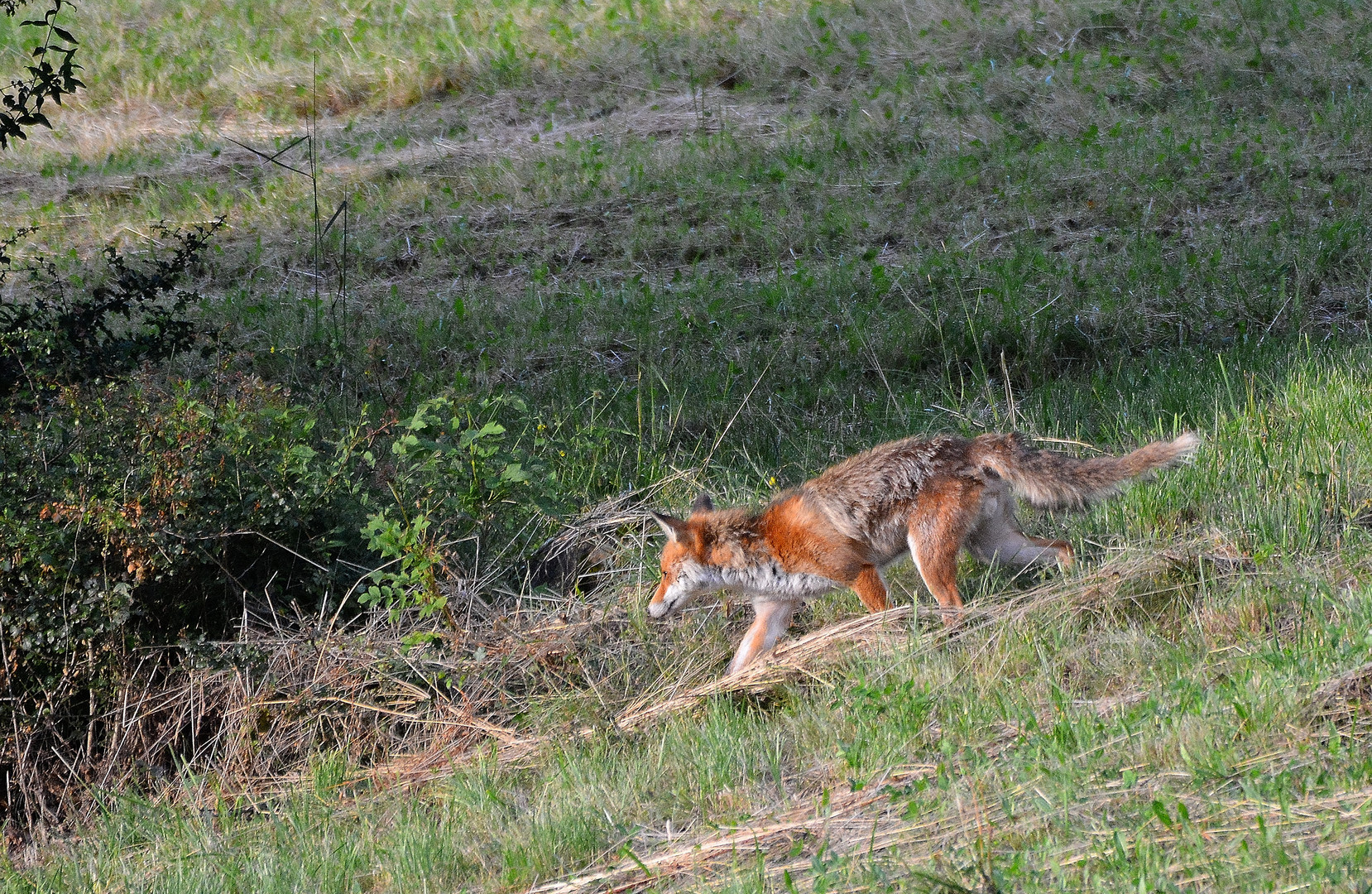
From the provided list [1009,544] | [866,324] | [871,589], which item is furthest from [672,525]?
[866,324]

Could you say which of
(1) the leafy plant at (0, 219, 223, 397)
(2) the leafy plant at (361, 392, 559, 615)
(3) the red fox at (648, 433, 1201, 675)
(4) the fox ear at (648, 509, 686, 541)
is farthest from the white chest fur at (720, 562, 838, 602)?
(1) the leafy plant at (0, 219, 223, 397)

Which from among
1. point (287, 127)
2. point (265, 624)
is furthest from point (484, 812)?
point (287, 127)

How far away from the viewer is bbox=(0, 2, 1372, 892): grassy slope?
13.4ft

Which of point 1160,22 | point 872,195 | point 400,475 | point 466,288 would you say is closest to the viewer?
point 400,475

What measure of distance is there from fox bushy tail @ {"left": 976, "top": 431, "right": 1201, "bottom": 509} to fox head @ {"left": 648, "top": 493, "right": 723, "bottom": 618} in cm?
151

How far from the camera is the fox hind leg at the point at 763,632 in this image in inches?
243

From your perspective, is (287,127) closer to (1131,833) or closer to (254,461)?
(254,461)

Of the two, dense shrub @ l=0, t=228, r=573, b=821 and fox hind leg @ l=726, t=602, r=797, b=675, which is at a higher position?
dense shrub @ l=0, t=228, r=573, b=821

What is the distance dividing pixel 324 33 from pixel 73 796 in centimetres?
1601

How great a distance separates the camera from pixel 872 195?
544 inches

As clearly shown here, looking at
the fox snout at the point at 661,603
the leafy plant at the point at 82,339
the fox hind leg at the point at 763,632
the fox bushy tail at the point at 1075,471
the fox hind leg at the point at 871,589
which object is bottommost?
the fox hind leg at the point at 763,632

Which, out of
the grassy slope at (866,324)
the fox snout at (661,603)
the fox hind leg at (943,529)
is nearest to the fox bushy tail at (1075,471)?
the fox hind leg at (943,529)

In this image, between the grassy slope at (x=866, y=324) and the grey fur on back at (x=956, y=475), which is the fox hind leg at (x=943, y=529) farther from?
the grassy slope at (x=866, y=324)

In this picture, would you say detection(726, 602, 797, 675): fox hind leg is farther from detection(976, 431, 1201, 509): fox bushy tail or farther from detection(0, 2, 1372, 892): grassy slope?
detection(976, 431, 1201, 509): fox bushy tail
